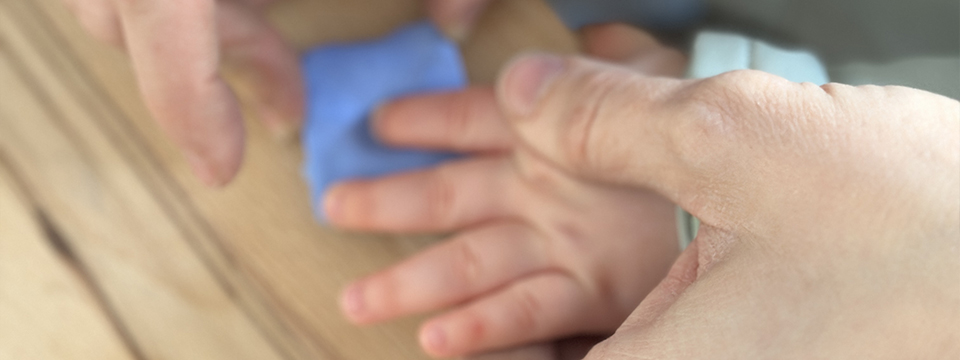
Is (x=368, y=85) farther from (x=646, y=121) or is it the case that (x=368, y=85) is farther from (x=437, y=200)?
(x=646, y=121)

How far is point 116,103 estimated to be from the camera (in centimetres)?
42

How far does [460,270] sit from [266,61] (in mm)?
173

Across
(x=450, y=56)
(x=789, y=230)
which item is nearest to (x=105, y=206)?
(x=450, y=56)

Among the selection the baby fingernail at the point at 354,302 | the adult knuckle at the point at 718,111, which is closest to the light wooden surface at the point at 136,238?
the baby fingernail at the point at 354,302

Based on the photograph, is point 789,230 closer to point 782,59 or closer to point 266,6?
point 782,59

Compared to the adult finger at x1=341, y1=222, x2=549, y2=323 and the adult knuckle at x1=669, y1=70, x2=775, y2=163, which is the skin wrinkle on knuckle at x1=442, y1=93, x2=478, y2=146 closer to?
the adult finger at x1=341, y1=222, x2=549, y2=323

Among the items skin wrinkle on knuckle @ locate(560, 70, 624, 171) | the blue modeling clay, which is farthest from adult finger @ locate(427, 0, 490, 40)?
skin wrinkle on knuckle @ locate(560, 70, 624, 171)

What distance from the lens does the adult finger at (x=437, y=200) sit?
0.41m

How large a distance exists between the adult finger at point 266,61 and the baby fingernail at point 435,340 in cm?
16

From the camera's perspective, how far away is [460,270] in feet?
1.29

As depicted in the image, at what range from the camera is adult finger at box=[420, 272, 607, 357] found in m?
0.37

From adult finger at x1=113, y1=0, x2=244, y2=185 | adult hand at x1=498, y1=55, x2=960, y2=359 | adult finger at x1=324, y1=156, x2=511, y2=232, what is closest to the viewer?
adult hand at x1=498, y1=55, x2=960, y2=359

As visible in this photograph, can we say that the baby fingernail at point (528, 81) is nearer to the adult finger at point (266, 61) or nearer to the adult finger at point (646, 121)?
the adult finger at point (646, 121)

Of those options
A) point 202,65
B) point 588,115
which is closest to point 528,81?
point 588,115
